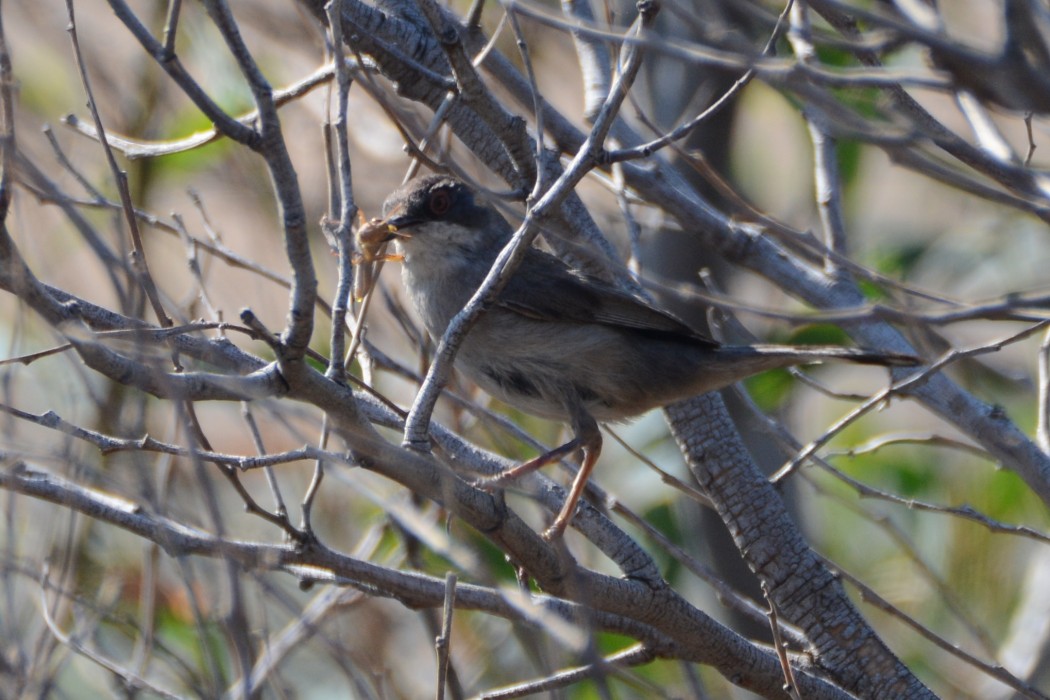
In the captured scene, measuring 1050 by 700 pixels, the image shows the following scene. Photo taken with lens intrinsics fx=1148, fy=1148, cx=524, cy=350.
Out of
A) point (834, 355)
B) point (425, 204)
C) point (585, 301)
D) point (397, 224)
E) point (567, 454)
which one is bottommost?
point (567, 454)

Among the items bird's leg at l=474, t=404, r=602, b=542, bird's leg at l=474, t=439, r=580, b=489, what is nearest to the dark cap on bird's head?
bird's leg at l=474, t=404, r=602, b=542

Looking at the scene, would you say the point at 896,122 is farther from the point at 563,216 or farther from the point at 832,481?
the point at 832,481

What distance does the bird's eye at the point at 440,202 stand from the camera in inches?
181

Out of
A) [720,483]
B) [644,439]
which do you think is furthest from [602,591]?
[644,439]

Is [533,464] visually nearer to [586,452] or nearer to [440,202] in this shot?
[586,452]

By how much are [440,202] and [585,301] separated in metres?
0.71

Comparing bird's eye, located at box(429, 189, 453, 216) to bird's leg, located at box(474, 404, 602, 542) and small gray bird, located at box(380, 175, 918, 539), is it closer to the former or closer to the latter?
small gray bird, located at box(380, 175, 918, 539)

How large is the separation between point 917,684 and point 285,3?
620cm

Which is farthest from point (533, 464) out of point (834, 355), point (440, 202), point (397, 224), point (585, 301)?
point (440, 202)

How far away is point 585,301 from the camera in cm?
453

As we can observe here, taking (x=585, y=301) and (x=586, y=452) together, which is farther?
(x=585, y=301)

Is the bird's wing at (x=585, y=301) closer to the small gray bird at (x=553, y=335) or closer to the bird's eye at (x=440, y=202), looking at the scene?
the small gray bird at (x=553, y=335)

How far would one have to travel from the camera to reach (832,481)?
7129 mm

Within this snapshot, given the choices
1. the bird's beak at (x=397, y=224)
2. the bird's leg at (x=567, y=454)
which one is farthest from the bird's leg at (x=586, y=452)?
the bird's beak at (x=397, y=224)
